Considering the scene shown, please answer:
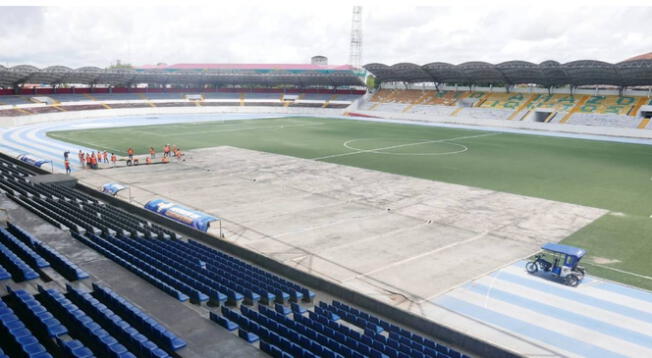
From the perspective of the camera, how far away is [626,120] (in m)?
62.3

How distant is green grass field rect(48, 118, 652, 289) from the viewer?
2153 cm

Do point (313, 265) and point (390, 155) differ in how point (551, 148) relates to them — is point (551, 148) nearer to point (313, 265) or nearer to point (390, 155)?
point (390, 155)

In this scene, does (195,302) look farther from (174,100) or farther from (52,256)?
(174,100)

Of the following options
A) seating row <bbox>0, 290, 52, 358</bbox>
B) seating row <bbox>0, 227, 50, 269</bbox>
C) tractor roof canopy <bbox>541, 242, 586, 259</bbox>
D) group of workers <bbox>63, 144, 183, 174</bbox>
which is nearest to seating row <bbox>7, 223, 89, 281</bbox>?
seating row <bbox>0, 227, 50, 269</bbox>

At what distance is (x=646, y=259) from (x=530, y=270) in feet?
17.9

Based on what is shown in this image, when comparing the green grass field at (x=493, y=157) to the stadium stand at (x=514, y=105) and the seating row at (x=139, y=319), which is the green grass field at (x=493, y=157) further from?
the seating row at (x=139, y=319)

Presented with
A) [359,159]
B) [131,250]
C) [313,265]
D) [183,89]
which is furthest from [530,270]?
[183,89]

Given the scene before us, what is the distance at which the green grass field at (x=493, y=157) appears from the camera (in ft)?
70.6

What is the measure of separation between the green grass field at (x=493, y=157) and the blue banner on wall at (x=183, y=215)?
15849 mm

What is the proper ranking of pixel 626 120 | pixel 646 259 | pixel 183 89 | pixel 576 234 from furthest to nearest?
1. pixel 183 89
2. pixel 626 120
3. pixel 576 234
4. pixel 646 259

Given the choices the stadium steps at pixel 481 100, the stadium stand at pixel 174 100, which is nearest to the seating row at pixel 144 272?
the stadium stand at pixel 174 100

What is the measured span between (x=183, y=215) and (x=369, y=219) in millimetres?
9385

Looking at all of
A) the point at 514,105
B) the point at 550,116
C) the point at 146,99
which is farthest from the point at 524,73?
the point at 146,99

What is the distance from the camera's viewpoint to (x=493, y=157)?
1726 inches
